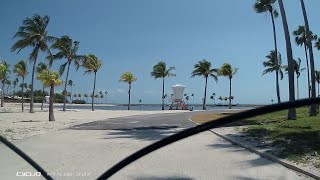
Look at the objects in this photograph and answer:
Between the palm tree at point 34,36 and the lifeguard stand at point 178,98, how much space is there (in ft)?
99.9

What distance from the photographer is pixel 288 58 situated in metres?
26.9

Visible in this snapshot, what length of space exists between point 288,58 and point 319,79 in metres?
69.3

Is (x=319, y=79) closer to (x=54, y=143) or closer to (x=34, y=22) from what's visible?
(x=34, y=22)

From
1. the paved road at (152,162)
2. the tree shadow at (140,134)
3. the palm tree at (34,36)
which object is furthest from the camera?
the palm tree at (34,36)

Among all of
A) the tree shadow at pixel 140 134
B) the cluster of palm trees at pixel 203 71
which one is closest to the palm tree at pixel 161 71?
the cluster of palm trees at pixel 203 71

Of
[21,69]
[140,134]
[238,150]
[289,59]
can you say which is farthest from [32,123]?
[21,69]

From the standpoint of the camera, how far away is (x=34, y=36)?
2003 inches

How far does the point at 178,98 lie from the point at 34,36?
1376 inches

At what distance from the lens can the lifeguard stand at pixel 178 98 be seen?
77750 millimetres

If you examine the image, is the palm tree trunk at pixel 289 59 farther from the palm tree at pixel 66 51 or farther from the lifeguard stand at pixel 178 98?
the lifeguard stand at pixel 178 98

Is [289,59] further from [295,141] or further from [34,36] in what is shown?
[34,36]

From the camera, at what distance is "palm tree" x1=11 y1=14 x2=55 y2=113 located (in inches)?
2005

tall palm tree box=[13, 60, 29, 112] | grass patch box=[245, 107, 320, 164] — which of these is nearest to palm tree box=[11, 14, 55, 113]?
tall palm tree box=[13, 60, 29, 112]

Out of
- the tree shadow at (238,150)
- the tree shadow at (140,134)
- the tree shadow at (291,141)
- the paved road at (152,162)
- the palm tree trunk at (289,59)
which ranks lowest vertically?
the paved road at (152,162)
